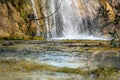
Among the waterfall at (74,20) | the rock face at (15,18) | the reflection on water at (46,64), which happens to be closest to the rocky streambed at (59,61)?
the reflection on water at (46,64)

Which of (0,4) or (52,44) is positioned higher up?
(0,4)

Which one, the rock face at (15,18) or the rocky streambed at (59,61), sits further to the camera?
the rock face at (15,18)

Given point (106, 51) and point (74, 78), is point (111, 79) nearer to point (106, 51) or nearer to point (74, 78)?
point (74, 78)

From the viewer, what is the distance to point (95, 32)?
27891mm

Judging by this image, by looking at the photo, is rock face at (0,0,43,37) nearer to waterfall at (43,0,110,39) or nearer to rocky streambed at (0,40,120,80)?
waterfall at (43,0,110,39)

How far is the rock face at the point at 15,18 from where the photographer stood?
70.9 ft

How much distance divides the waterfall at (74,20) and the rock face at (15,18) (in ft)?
5.91

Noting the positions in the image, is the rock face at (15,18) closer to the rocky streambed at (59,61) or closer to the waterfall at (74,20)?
the waterfall at (74,20)

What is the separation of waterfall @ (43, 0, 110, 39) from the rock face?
1.80 meters

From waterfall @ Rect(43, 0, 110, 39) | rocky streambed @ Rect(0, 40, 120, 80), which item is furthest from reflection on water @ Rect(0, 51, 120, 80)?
waterfall @ Rect(43, 0, 110, 39)

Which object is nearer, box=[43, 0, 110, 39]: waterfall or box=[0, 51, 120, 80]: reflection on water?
box=[0, 51, 120, 80]: reflection on water

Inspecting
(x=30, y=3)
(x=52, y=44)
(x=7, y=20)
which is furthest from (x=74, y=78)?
(x=30, y=3)

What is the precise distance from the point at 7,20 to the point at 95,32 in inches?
327

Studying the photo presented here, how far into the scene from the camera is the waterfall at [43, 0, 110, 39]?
25.2 m
